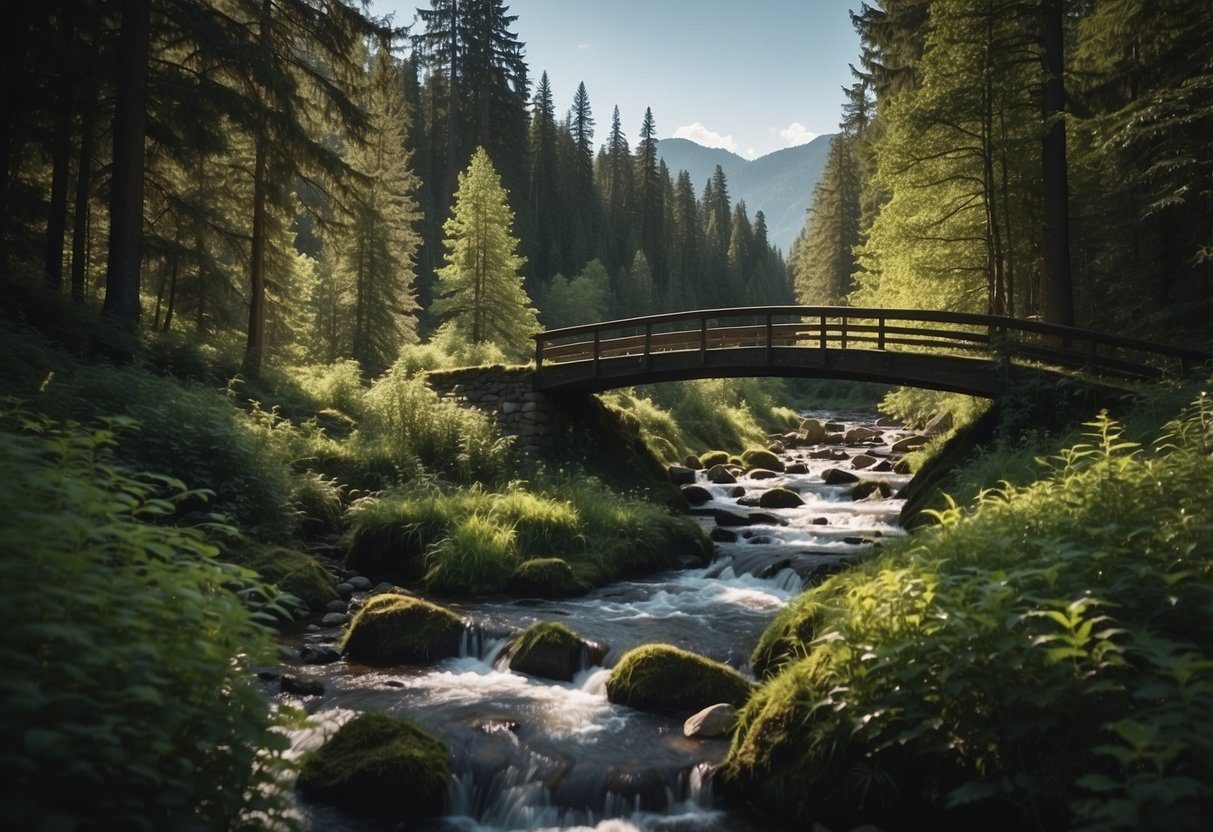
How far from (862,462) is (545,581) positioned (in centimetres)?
1486

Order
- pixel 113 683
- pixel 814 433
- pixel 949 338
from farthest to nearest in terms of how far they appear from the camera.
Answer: pixel 814 433 → pixel 949 338 → pixel 113 683

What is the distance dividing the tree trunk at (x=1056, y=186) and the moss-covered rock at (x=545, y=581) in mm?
10435

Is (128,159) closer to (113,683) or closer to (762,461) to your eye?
(113,683)

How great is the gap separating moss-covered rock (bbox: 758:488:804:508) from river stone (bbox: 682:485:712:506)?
125 cm

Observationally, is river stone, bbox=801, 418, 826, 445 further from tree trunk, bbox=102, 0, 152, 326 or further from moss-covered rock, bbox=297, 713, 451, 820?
moss-covered rock, bbox=297, 713, 451, 820

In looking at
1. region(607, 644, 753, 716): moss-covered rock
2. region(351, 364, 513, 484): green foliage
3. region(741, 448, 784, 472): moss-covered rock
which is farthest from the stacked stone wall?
region(607, 644, 753, 716): moss-covered rock

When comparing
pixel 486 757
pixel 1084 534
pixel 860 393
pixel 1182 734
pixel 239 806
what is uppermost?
Answer: pixel 860 393

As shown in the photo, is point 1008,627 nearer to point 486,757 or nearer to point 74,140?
point 486,757

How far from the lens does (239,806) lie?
10.7 feet

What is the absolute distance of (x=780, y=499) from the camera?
17812mm

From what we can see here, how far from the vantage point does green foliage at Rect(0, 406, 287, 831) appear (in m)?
2.63

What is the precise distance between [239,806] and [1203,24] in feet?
60.7

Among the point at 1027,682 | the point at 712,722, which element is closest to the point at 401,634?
the point at 712,722

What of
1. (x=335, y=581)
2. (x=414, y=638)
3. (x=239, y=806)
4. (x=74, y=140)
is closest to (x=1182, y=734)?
(x=239, y=806)
